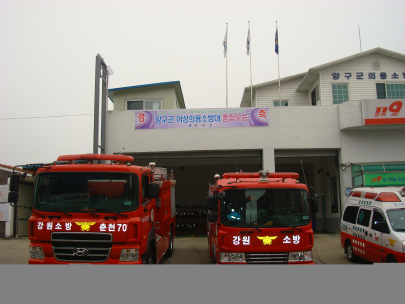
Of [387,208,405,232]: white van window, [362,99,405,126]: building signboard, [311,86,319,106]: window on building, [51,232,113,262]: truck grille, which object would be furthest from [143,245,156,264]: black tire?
[311,86,319,106]: window on building

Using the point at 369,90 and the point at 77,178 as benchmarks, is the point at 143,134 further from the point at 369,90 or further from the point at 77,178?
the point at 369,90

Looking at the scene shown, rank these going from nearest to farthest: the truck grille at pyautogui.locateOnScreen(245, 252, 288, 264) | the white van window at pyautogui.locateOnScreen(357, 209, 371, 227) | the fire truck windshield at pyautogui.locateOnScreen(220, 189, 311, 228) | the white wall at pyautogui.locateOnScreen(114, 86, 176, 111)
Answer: the truck grille at pyautogui.locateOnScreen(245, 252, 288, 264) < the fire truck windshield at pyautogui.locateOnScreen(220, 189, 311, 228) < the white van window at pyautogui.locateOnScreen(357, 209, 371, 227) < the white wall at pyautogui.locateOnScreen(114, 86, 176, 111)

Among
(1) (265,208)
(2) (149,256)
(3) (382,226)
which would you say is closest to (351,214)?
(3) (382,226)

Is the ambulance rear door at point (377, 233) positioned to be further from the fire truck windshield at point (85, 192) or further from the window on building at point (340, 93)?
the window on building at point (340, 93)

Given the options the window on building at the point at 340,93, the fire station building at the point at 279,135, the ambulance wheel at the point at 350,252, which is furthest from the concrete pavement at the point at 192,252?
the window on building at the point at 340,93

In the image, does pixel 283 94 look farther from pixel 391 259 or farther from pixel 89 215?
pixel 89 215

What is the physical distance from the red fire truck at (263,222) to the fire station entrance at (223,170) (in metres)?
8.55

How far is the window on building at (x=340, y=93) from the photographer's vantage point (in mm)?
17562

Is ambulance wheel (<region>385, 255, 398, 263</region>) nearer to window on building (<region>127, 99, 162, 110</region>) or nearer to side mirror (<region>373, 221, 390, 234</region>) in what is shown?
side mirror (<region>373, 221, 390, 234</region>)

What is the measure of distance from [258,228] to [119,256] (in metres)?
2.60

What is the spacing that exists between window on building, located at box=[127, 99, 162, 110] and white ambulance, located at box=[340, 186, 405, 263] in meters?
11.9

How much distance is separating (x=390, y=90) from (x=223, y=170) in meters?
10.7

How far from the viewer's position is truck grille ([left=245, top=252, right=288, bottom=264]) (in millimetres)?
5859

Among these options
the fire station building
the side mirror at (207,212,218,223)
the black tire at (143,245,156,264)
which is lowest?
the black tire at (143,245,156,264)
